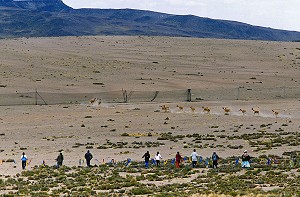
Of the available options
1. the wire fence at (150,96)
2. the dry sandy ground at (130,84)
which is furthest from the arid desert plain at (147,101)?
the wire fence at (150,96)

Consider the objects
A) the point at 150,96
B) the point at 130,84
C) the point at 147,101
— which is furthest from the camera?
the point at 130,84

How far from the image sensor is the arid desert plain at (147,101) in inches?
1613

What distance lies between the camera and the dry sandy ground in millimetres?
43341

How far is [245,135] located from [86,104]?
23.8m

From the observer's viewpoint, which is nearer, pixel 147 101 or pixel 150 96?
pixel 147 101

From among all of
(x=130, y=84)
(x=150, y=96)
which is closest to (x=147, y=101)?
(x=150, y=96)

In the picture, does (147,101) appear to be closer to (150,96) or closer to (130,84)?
(150,96)

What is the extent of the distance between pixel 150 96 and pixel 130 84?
9683mm

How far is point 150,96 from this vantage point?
232 feet

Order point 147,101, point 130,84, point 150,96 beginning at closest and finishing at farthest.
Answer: point 147,101
point 150,96
point 130,84

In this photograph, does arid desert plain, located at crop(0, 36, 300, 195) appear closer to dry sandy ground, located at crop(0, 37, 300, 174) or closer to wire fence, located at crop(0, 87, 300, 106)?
dry sandy ground, located at crop(0, 37, 300, 174)

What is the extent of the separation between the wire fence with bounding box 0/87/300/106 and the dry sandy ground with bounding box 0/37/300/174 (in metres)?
2.56

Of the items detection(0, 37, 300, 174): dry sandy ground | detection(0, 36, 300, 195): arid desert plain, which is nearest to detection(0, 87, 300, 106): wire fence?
detection(0, 36, 300, 195): arid desert plain

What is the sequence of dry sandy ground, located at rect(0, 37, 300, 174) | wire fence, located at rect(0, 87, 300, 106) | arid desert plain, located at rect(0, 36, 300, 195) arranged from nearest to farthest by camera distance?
arid desert plain, located at rect(0, 36, 300, 195) → dry sandy ground, located at rect(0, 37, 300, 174) → wire fence, located at rect(0, 87, 300, 106)
